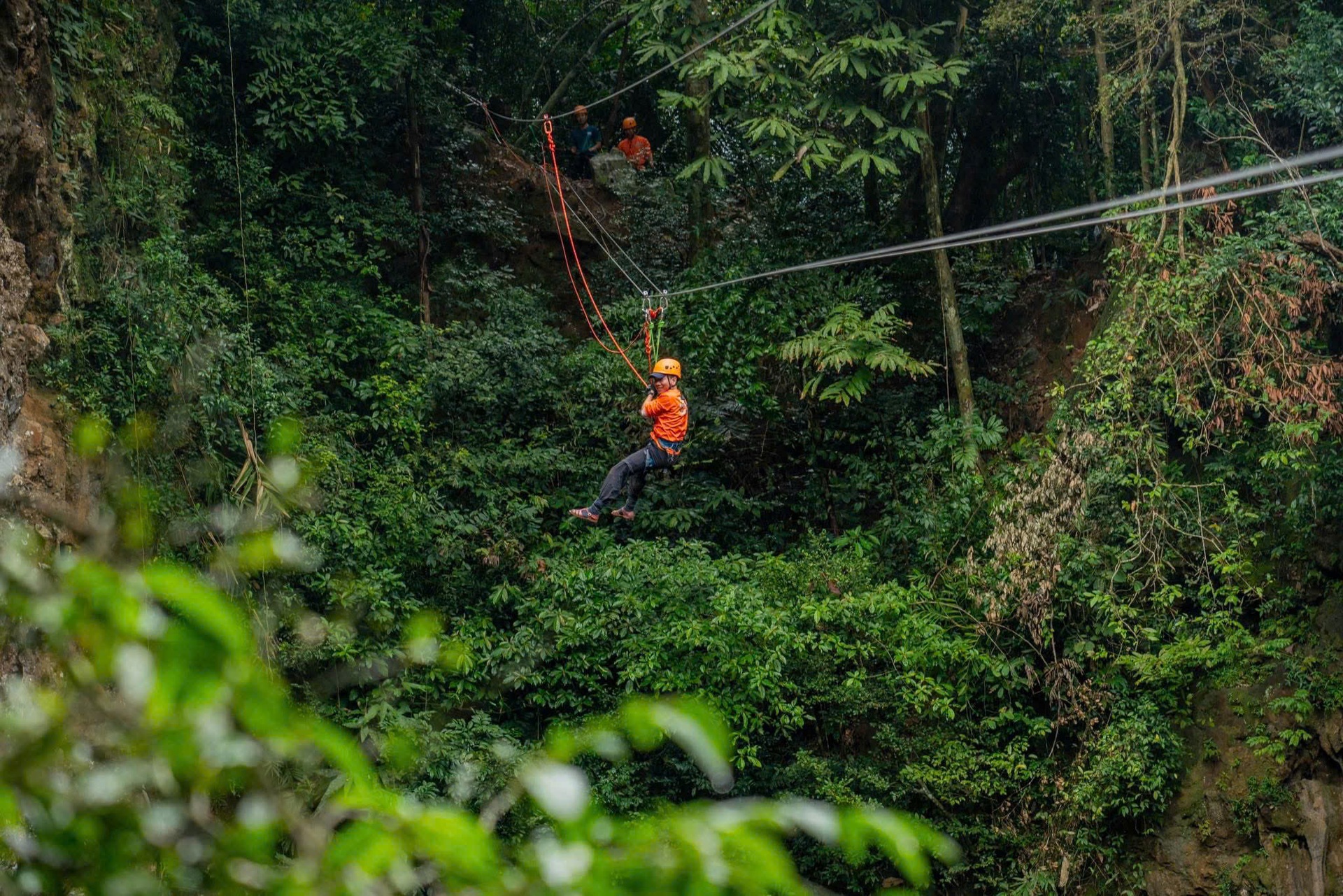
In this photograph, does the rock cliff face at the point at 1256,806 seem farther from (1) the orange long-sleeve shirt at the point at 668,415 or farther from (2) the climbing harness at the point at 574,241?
(2) the climbing harness at the point at 574,241

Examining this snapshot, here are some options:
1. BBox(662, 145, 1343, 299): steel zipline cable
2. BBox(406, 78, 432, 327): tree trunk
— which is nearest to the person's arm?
BBox(662, 145, 1343, 299): steel zipline cable

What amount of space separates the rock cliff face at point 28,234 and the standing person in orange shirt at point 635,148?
7.15m

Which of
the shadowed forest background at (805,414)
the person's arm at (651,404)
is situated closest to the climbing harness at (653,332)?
the shadowed forest background at (805,414)

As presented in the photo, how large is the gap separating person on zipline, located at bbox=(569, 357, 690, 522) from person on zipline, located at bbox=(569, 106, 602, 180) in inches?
228

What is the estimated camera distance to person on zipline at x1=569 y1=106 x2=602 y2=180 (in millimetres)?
14328

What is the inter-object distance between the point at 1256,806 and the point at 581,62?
10199 mm

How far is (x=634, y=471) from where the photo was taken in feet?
30.9

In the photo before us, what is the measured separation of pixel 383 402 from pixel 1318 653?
7.12 m

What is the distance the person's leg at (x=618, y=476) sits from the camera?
9336mm

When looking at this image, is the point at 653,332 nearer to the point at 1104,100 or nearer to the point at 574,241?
the point at 574,241

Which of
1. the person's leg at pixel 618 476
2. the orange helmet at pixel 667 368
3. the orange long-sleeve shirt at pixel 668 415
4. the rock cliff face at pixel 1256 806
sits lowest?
the rock cliff face at pixel 1256 806

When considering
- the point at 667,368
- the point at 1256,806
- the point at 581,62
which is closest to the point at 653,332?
the point at 667,368

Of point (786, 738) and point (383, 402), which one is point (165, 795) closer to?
point (786, 738)

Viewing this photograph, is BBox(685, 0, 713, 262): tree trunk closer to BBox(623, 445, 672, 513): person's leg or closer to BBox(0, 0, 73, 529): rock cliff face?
BBox(623, 445, 672, 513): person's leg
